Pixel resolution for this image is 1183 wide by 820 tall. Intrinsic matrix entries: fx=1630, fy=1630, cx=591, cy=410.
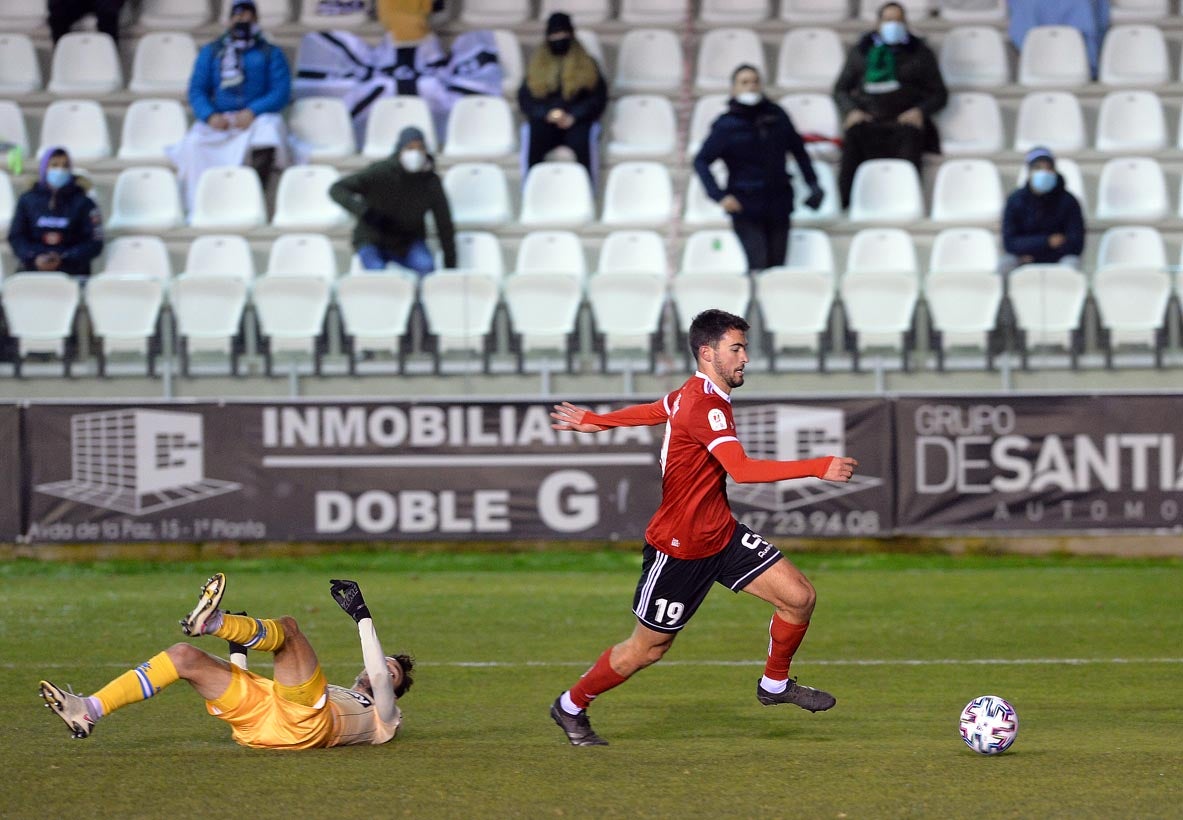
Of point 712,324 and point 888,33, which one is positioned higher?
point 888,33

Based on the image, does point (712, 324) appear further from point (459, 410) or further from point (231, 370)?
point (231, 370)

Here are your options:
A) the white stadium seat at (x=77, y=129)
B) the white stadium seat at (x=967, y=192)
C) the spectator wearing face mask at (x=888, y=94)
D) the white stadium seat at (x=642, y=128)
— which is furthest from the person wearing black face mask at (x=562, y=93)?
the white stadium seat at (x=77, y=129)

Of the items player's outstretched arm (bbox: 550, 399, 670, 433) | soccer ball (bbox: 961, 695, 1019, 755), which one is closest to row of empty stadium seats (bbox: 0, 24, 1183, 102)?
player's outstretched arm (bbox: 550, 399, 670, 433)

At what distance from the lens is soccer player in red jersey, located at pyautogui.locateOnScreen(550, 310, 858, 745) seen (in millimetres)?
7215

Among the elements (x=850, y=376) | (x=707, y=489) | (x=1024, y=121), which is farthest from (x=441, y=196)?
(x=707, y=489)

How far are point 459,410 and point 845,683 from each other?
6.22 meters

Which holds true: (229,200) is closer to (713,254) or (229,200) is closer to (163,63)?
(163,63)

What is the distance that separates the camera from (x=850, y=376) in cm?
1552

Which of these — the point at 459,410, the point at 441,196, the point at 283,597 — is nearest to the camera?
the point at 283,597

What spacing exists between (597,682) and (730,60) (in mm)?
13342

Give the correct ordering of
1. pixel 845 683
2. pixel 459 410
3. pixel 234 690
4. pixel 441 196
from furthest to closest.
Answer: pixel 441 196 < pixel 459 410 < pixel 845 683 < pixel 234 690

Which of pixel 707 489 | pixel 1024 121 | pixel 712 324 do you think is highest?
pixel 1024 121

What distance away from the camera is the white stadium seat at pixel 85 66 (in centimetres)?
1991

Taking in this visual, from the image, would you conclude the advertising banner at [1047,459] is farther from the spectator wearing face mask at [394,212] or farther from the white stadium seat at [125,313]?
the white stadium seat at [125,313]
